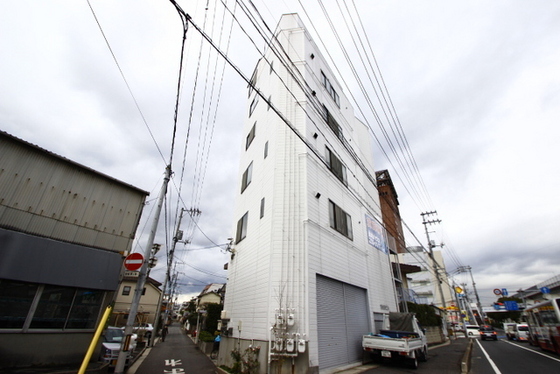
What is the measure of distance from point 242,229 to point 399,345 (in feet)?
28.5

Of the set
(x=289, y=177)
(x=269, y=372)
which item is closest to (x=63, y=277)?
(x=269, y=372)

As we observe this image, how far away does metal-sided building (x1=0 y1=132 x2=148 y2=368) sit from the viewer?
25.2 feet

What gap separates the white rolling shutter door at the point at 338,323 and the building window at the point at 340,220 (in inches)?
101

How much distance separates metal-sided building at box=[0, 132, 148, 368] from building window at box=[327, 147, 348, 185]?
10774mm

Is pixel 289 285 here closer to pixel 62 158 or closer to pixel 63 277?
pixel 63 277

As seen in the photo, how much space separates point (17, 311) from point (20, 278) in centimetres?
103

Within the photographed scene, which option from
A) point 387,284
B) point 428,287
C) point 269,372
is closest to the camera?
point 269,372

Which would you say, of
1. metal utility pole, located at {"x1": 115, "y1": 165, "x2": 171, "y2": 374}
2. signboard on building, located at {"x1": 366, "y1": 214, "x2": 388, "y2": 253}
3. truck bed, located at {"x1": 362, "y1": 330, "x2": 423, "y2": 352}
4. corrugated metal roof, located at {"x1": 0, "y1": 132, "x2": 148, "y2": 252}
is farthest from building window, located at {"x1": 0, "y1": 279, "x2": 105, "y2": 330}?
signboard on building, located at {"x1": 366, "y1": 214, "x2": 388, "y2": 253}

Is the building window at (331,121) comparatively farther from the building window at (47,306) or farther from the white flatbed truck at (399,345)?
the building window at (47,306)

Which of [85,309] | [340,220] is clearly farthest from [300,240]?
[85,309]

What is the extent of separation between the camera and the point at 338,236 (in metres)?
11.7

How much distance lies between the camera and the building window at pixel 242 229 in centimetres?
1285

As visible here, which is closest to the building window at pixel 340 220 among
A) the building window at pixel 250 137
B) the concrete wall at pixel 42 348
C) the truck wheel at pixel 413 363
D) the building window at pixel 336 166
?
the building window at pixel 336 166

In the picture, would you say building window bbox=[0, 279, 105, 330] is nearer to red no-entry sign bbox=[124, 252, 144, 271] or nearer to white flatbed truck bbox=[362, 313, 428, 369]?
red no-entry sign bbox=[124, 252, 144, 271]
